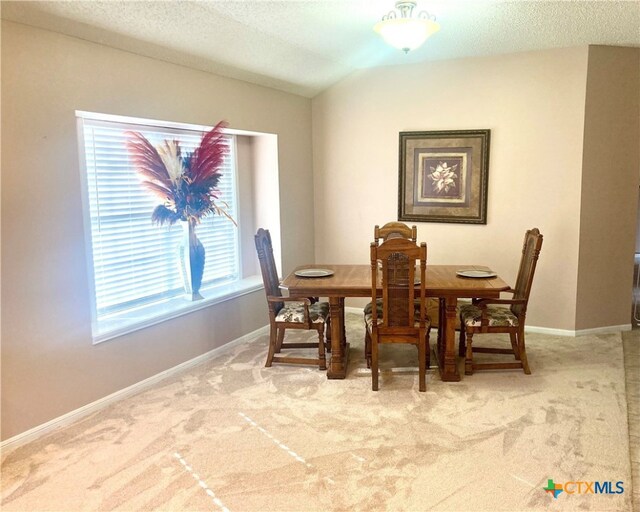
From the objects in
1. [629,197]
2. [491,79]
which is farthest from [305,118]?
[629,197]

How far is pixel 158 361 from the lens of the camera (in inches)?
145

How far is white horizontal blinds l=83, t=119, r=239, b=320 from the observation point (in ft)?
11.6

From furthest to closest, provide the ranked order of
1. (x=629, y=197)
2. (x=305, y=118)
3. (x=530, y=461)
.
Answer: (x=305, y=118) < (x=629, y=197) < (x=530, y=461)

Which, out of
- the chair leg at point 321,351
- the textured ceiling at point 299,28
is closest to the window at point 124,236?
the textured ceiling at point 299,28

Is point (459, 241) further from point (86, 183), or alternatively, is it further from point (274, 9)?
point (86, 183)

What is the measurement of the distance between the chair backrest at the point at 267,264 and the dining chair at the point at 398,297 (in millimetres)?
836

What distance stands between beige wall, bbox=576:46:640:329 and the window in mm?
3310

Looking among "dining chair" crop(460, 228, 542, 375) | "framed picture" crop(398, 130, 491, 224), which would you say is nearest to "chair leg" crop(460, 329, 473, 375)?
"dining chair" crop(460, 228, 542, 375)

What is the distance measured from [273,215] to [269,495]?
3.07m

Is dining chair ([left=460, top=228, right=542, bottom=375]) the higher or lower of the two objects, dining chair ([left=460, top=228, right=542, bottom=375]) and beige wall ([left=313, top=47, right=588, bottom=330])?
the lower

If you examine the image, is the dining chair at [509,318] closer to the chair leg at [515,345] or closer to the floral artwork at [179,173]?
the chair leg at [515,345]

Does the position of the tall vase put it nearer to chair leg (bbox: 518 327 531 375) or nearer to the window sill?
the window sill

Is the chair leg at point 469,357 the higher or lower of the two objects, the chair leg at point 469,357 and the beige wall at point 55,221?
the lower

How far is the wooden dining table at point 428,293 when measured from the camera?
3.50 metres
